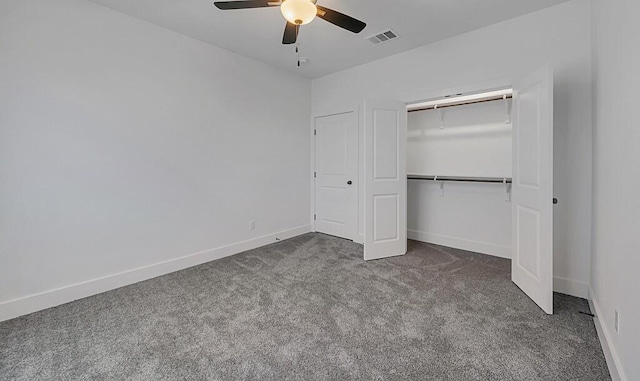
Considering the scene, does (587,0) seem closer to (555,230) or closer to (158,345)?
(555,230)

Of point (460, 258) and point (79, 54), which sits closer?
point (79, 54)

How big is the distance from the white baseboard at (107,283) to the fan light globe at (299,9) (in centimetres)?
293

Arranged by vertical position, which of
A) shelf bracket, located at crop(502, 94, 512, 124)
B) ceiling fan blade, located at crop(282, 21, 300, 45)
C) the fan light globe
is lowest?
shelf bracket, located at crop(502, 94, 512, 124)

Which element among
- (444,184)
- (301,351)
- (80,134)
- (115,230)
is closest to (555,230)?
(444,184)

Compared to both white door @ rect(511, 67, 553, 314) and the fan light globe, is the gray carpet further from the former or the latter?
the fan light globe

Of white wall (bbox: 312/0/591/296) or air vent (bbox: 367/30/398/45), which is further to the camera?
air vent (bbox: 367/30/398/45)

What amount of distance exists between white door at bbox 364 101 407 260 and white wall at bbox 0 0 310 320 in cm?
167

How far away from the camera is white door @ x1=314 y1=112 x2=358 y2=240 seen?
456 centimetres

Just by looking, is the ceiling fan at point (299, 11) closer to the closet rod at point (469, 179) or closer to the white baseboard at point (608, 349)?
the closet rod at point (469, 179)

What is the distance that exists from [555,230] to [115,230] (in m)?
4.53

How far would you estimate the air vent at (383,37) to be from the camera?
329cm

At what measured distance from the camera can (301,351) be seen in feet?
6.08

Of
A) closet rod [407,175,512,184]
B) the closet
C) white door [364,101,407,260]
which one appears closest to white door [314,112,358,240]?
the closet

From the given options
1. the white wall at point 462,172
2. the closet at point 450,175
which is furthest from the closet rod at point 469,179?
the white wall at point 462,172
